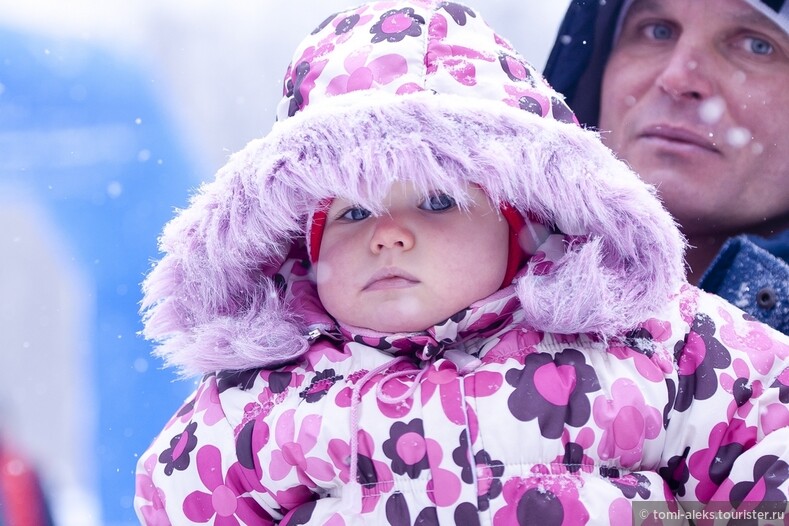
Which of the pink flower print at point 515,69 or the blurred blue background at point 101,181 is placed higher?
the pink flower print at point 515,69

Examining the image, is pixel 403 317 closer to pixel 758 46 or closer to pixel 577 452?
pixel 577 452

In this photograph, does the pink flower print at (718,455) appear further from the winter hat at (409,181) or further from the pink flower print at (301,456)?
the pink flower print at (301,456)

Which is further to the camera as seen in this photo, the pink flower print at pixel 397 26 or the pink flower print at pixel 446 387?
the pink flower print at pixel 397 26

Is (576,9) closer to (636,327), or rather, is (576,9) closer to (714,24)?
(714,24)

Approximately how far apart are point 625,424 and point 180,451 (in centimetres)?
61

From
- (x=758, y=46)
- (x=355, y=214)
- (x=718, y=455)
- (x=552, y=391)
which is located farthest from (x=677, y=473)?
(x=758, y=46)

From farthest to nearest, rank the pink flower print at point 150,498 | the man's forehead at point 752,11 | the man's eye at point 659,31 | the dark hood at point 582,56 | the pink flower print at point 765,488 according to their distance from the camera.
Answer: the dark hood at point 582,56, the man's eye at point 659,31, the man's forehead at point 752,11, the pink flower print at point 150,498, the pink flower print at point 765,488

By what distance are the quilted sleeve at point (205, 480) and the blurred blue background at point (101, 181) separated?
0.76 m

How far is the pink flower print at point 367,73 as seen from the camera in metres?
1.13

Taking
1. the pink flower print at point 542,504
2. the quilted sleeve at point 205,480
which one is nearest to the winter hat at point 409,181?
the quilted sleeve at point 205,480

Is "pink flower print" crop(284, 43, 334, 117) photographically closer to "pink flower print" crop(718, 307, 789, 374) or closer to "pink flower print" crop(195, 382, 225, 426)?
"pink flower print" crop(195, 382, 225, 426)

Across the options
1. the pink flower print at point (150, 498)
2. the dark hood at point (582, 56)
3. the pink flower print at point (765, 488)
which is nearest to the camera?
the pink flower print at point (765, 488)

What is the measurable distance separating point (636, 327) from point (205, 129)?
149 cm

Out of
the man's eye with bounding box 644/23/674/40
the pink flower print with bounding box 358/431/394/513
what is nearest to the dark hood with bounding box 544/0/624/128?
the man's eye with bounding box 644/23/674/40
